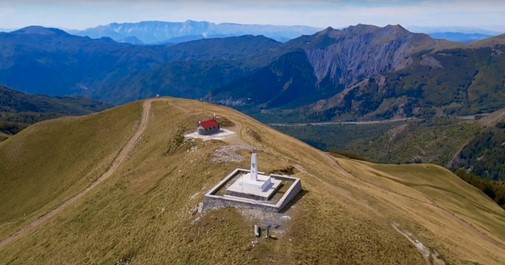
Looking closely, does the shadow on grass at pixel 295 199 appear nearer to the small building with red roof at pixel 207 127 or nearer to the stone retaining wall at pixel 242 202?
the stone retaining wall at pixel 242 202

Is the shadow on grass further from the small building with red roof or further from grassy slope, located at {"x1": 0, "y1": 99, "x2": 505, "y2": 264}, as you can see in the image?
the small building with red roof

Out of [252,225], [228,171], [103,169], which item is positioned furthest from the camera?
[103,169]

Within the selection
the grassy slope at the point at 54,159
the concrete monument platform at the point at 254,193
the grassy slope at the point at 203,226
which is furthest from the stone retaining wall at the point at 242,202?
the grassy slope at the point at 54,159

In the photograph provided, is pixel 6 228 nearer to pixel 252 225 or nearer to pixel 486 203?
pixel 252 225

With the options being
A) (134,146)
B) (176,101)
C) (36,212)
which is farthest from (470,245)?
(176,101)

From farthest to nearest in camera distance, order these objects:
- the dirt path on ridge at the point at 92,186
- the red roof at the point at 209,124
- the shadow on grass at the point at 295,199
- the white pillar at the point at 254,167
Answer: the red roof at the point at 209,124 < the dirt path on ridge at the point at 92,186 < the white pillar at the point at 254,167 < the shadow on grass at the point at 295,199
